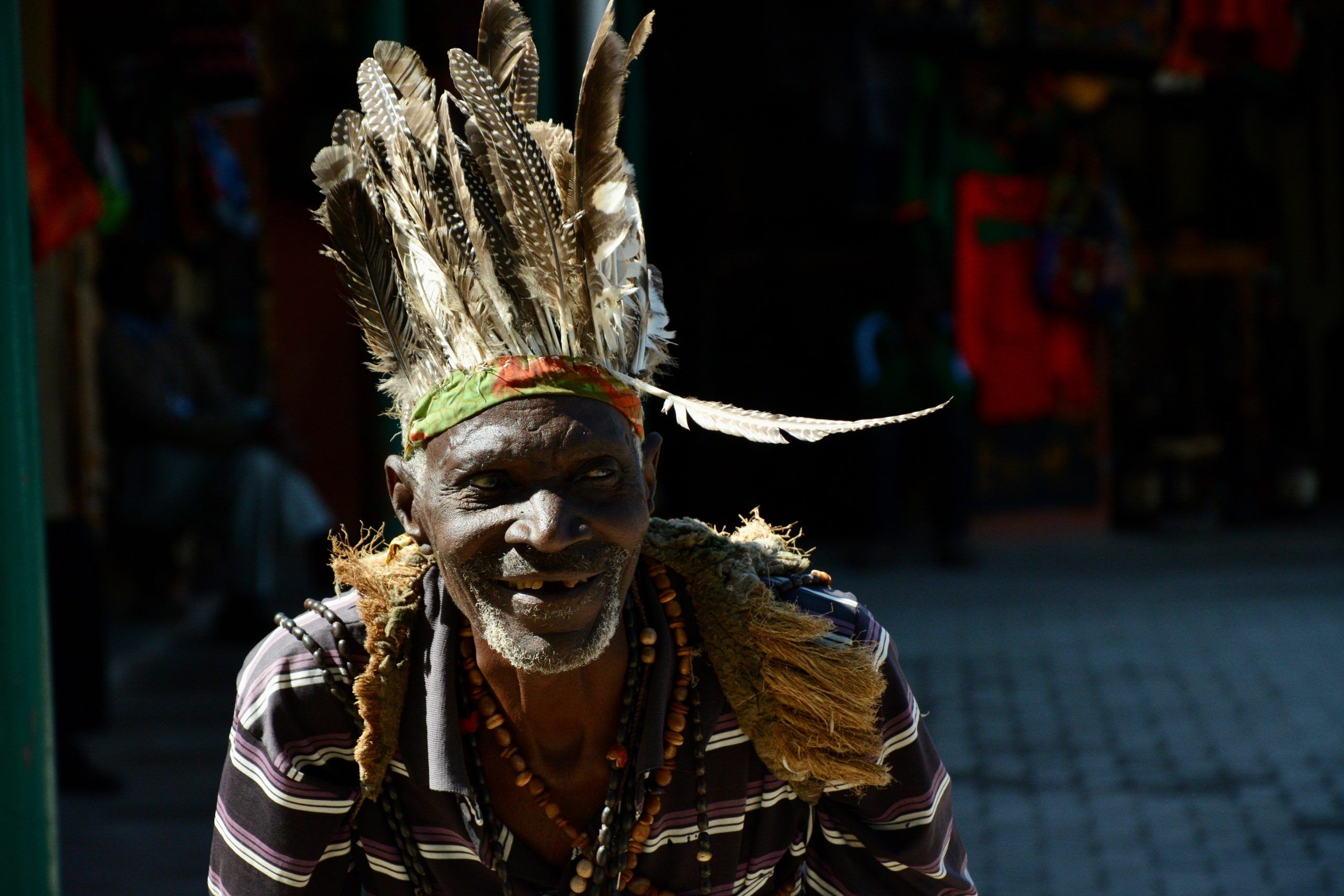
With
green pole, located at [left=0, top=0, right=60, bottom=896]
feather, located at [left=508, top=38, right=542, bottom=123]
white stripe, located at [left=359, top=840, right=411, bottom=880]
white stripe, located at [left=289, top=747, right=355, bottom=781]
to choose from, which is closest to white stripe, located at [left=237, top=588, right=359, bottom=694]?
white stripe, located at [left=289, top=747, right=355, bottom=781]

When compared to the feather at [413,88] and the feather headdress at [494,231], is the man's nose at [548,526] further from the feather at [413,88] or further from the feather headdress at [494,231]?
the feather at [413,88]

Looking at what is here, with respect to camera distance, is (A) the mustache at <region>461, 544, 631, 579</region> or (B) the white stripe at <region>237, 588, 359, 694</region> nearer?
(A) the mustache at <region>461, 544, 631, 579</region>

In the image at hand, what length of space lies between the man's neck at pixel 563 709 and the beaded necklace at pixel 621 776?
2 cm

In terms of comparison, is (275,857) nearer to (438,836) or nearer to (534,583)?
(438,836)

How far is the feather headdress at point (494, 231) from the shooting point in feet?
6.73

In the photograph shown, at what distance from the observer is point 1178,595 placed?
8250 millimetres

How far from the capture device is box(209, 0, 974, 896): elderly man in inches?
80.6

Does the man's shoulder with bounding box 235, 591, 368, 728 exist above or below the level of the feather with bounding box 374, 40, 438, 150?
below

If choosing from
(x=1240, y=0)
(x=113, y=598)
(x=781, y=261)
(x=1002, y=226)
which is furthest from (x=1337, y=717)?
(x=113, y=598)

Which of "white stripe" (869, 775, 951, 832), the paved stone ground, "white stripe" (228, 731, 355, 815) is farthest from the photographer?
the paved stone ground

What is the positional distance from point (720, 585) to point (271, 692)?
64 centimetres

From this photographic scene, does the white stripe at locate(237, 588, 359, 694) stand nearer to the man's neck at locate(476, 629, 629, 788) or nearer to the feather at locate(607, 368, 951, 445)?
the man's neck at locate(476, 629, 629, 788)

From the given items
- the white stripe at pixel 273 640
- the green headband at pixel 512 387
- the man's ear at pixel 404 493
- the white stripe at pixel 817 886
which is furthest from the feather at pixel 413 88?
the white stripe at pixel 817 886

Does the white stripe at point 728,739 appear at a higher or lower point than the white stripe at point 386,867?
higher
